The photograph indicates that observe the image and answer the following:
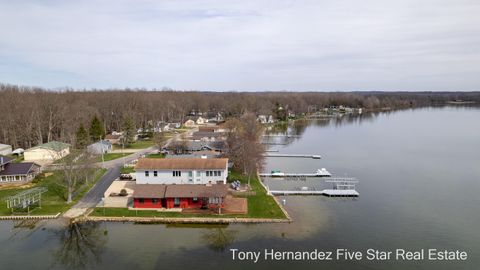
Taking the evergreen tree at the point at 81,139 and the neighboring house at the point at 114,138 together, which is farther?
the neighboring house at the point at 114,138

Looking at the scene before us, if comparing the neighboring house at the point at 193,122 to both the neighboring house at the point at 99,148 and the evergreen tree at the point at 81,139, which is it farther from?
the evergreen tree at the point at 81,139

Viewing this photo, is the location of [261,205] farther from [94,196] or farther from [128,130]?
[128,130]

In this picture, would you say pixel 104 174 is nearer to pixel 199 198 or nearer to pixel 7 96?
pixel 199 198

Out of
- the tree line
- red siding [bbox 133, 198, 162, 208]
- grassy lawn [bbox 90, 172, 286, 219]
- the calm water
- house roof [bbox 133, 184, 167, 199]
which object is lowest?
the calm water

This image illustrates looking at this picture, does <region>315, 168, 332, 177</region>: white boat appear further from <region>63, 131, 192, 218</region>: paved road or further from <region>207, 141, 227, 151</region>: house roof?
<region>63, 131, 192, 218</region>: paved road

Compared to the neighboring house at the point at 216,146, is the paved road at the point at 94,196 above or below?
below

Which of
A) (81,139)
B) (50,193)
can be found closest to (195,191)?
(50,193)

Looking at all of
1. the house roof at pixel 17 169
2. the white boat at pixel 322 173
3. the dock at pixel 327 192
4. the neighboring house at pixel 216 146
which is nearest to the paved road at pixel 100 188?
the house roof at pixel 17 169

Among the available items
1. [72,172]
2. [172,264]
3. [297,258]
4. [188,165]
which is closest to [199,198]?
[188,165]

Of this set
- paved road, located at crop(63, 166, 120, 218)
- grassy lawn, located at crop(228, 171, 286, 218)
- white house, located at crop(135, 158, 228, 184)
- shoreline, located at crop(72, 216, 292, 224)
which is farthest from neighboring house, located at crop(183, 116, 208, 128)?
shoreline, located at crop(72, 216, 292, 224)
